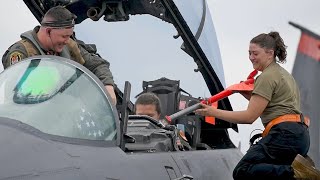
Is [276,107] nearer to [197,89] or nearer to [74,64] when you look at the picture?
[74,64]

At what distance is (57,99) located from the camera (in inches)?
170

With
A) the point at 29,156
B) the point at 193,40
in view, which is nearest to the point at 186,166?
the point at 29,156

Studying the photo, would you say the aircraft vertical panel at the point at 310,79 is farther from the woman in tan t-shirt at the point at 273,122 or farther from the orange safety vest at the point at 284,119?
the orange safety vest at the point at 284,119

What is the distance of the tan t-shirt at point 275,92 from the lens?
5.77 meters

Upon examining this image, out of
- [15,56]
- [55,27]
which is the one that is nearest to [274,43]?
[55,27]

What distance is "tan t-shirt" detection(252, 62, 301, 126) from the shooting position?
18.9ft

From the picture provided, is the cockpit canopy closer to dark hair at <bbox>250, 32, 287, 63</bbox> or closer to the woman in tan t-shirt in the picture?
the woman in tan t-shirt

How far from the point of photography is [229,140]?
27.7 ft

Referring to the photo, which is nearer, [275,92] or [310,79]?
[275,92]

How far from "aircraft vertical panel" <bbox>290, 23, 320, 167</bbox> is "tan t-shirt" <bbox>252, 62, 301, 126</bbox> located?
186cm

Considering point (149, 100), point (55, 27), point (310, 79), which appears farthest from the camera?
point (310, 79)

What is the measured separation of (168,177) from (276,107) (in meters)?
1.54

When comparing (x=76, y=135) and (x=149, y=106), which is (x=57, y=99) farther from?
(x=149, y=106)

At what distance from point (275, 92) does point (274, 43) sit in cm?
51
